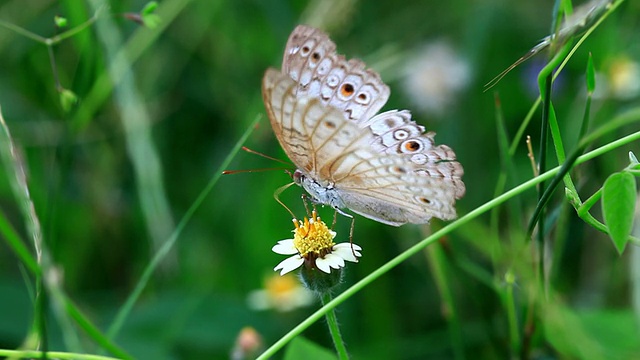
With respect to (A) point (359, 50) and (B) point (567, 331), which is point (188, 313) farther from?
(A) point (359, 50)

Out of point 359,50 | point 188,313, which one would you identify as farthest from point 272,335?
point 359,50

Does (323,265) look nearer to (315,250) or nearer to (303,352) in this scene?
(315,250)

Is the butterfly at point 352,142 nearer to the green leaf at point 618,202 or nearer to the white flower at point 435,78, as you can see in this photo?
the green leaf at point 618,202

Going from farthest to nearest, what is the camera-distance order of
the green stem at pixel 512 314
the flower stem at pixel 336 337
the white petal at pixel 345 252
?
the green stem at pixel 512 314, the white petal at pixel 345 252, the flower stem at pixel 336 337

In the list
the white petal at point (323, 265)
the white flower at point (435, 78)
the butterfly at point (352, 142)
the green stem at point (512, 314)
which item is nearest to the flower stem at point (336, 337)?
the white petal at point (323, 265)

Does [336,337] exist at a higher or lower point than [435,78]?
lower

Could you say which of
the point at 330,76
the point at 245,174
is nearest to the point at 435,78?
the point at 245,174
